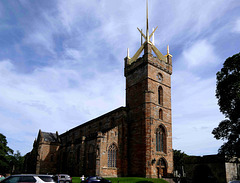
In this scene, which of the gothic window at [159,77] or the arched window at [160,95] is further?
the gothic window at [159,77]

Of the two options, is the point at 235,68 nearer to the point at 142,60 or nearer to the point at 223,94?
the point at 223,94

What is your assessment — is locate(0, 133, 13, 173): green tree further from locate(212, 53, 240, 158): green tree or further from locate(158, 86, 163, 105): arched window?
locate(212, 53, 240, 158): green tree

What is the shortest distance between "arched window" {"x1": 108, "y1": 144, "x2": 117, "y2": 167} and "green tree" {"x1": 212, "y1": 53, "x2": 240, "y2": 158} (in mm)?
15629

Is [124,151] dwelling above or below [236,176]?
above

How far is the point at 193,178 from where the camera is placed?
3219 centimetres

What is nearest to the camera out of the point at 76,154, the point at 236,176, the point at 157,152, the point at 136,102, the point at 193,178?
the point at 236,176

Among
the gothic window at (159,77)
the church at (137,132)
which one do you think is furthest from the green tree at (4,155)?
the gothic window at (159,77)

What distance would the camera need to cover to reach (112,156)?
35062mm

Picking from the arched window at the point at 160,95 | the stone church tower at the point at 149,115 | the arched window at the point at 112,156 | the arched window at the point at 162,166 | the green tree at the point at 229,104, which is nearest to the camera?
the green tree at the point at 229,104

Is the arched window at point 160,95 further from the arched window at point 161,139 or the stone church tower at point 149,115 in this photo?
the arched window at point 161,139

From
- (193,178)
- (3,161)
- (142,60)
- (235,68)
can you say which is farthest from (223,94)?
(3,161)

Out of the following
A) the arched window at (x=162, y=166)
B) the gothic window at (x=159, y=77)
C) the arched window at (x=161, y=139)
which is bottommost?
the arched window at (x=162, y=166)

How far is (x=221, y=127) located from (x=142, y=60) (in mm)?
18111

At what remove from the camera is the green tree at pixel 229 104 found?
24312 mm
